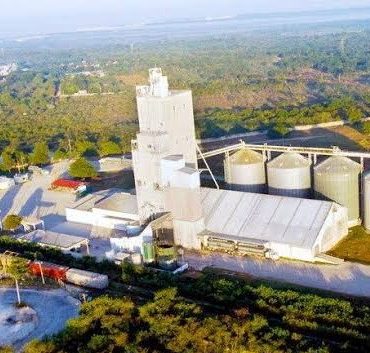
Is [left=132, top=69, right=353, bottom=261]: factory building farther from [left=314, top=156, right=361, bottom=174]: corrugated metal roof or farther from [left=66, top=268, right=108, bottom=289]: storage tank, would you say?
A: [left=66, top=268, right=108, bottom=289]: storage tank

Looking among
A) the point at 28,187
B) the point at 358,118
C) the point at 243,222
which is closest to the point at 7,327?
the point at 243,222

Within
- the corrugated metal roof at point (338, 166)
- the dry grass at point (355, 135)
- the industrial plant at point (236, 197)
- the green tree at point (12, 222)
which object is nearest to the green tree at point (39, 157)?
the green tree at point (12, 222)

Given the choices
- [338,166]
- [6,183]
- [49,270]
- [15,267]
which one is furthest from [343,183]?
[6,183]

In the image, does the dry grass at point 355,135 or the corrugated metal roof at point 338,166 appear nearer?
the corrugated metal roof at point 338,166

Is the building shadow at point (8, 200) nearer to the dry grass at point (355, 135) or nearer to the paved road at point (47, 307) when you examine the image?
the paved road at point (47, 307)

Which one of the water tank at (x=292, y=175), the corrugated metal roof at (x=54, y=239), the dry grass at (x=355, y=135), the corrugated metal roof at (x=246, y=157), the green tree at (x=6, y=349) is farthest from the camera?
the dry grass at (x=355, y=135)

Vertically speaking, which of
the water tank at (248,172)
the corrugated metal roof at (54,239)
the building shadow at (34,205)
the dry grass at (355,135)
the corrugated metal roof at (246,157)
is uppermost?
the corrugated metal roof at (246,157)

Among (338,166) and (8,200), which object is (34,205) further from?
(338,166)
